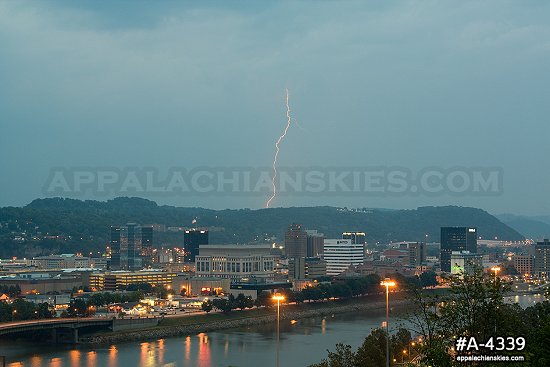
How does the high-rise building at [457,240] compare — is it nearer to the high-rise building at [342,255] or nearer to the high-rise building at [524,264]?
the high-rise building at [524,264]

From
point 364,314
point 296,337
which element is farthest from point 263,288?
point 296,337

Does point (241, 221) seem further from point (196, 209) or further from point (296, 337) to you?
point (296, 337)

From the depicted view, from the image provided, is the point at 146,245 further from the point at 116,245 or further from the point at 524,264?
the point at 524,264

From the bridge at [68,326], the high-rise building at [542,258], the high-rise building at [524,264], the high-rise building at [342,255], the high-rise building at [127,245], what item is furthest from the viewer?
the high-rise building at [524,264]

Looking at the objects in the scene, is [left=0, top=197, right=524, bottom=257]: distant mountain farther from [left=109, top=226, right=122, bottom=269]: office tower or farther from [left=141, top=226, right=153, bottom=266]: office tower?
[left=109, top=226, right=122, bottom=269]: office tower

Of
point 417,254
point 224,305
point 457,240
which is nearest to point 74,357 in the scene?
point 224,305

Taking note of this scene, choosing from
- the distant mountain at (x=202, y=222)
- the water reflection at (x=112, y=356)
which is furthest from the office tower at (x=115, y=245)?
the water reflection at (x=112, y=356)
